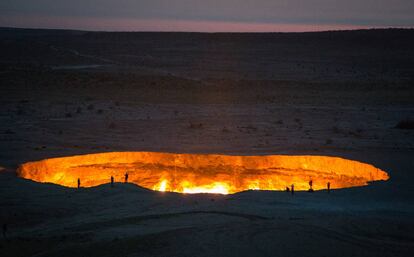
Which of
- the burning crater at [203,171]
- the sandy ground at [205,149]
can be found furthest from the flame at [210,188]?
the sandy ground at [205,149]

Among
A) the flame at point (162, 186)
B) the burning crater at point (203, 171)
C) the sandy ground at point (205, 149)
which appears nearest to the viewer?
the sandy ground at point (205, 149)

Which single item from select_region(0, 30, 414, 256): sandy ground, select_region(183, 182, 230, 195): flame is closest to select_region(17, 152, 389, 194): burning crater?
select_region(183, 182, 230, 195): flame

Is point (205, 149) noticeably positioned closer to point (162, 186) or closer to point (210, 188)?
point (210, 188)

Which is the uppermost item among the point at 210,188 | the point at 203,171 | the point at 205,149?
the point at 205,149

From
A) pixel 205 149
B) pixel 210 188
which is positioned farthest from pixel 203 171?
pixel 205 149

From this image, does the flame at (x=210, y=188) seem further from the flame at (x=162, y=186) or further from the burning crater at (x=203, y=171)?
the flame at (x=162, y=186)

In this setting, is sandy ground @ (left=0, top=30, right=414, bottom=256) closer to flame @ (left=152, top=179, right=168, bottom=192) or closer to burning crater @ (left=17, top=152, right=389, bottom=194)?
burning crater @ (left=17, top=152, right=389, bottom=194)

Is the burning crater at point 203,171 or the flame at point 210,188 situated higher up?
the burning crater at point 203,171
